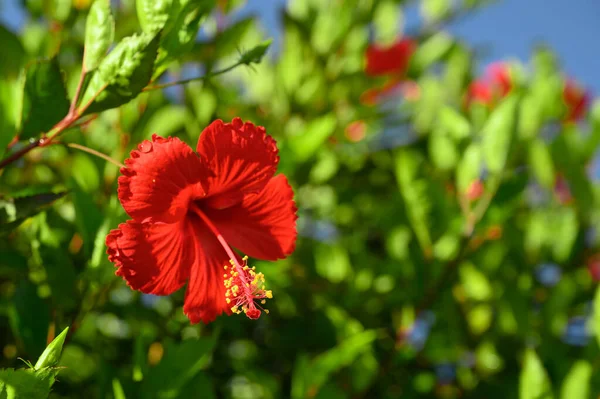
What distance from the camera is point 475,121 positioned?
194 centimetres

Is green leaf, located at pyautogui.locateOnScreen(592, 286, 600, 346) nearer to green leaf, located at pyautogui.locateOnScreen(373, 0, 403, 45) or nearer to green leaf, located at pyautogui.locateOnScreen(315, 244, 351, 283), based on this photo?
green leaf, located at pyautogui.locateOnScreen(315, 244, 351, 283)

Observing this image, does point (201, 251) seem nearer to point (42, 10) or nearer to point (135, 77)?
point (135, 77)

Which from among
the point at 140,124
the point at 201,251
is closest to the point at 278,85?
the point at 140,124

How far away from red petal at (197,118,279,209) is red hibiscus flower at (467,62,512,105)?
5.03 ft

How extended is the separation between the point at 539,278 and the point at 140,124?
4.43ft

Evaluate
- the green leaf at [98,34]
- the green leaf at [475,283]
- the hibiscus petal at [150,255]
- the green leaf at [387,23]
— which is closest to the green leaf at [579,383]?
the green leaf at [475,283]

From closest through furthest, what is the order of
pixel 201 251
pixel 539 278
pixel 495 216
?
pixel 201 251, pixel 495 216, pixel 539 278

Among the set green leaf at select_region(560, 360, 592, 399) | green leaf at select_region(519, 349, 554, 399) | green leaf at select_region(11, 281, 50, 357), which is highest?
green leaf at select_region(11, 281, 50, 357)

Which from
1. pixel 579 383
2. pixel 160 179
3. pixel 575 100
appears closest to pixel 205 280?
pixel 160 179

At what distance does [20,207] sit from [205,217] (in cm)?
24

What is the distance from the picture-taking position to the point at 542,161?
2.07m

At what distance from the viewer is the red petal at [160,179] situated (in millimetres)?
776

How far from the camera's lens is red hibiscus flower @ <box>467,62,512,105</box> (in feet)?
7.57

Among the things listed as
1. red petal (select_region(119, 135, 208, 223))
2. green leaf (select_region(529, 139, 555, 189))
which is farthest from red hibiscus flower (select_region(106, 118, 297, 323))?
green leaf (select_region(529, 139, 555, 189))
